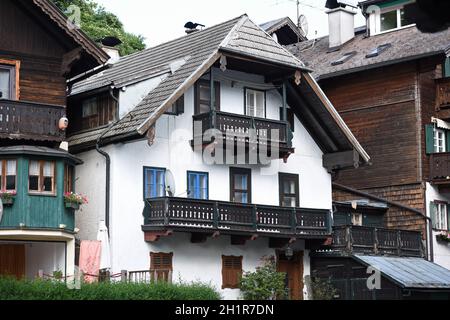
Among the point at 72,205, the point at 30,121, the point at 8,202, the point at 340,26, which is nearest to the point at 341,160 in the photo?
the point at 340,26

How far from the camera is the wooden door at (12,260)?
29.8 m

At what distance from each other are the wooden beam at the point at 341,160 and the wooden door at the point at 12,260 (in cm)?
1202

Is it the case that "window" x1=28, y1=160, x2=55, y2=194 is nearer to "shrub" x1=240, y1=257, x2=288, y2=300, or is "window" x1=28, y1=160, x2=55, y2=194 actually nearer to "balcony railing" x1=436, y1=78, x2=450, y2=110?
"shrub" x1=240, y1=257, x2=288, y2=300

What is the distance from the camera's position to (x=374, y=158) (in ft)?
133

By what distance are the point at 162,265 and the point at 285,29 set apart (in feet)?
66.2

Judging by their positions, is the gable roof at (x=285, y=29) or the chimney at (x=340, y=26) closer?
the chimney at (x=340, y=26)

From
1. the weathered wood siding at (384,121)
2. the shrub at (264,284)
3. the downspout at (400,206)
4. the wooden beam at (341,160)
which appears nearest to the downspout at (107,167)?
the shrub at (264,284)

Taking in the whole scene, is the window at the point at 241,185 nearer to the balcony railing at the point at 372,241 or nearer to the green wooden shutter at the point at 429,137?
the balcony railing at the point at 372,241

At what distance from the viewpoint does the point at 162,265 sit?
102ft

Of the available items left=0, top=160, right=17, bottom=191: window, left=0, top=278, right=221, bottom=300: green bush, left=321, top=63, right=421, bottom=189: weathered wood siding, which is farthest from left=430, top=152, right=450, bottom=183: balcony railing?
left=0, top=160, right=17, bottom=191: window

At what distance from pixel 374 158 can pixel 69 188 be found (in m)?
15.5

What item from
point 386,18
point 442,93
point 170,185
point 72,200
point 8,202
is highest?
point 386,18

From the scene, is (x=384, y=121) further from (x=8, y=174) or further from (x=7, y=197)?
(x=7, y=197)

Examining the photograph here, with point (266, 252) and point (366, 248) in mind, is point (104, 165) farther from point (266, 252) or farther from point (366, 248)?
point (366, 248)
